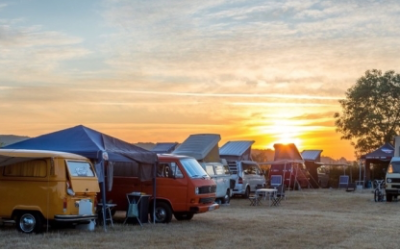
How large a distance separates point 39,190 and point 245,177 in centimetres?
1692

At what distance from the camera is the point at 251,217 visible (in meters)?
19.4

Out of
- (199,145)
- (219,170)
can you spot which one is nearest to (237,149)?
(199,145)

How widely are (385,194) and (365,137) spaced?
79.4ft

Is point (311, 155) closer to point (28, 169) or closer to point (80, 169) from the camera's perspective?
point (80, 169)

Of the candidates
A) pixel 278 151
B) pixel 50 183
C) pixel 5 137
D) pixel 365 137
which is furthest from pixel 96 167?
pixel 365 137

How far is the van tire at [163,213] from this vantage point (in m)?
17.1

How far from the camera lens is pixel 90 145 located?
1556 centimetres

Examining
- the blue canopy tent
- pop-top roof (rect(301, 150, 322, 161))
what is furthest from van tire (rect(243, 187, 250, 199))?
pop-top roof (rect(301, 150, 322, 161))

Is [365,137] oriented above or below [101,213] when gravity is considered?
above

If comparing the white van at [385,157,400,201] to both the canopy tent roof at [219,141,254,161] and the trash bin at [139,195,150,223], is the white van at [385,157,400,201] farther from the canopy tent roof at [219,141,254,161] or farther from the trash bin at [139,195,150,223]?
the trash bin at [139,195,150,223]

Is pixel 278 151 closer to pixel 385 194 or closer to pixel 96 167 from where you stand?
pixel 385 194

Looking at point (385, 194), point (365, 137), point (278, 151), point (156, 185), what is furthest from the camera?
point (365, 137)

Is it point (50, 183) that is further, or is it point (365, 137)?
point (365, 137)

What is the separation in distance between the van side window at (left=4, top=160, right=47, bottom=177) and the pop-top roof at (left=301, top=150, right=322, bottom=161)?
120 ft
